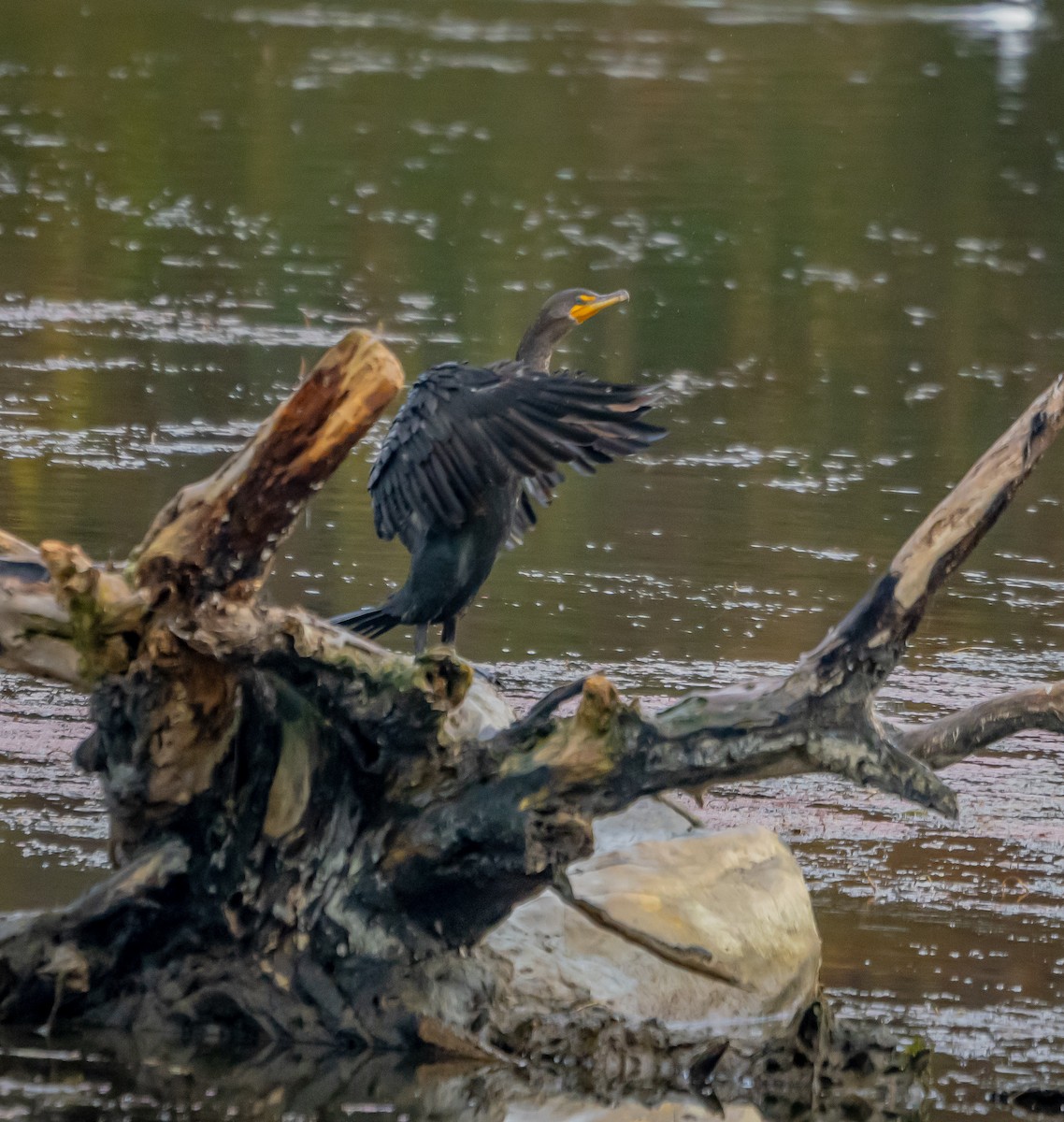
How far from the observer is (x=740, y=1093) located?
17.4 feet

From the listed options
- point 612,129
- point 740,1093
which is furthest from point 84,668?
point 612,129

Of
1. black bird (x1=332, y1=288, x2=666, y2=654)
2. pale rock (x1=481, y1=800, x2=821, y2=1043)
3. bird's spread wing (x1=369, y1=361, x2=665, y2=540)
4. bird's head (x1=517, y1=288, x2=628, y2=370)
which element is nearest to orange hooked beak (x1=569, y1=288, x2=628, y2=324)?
bird's head (x1=517, y1=288, x2=628, y2=370)

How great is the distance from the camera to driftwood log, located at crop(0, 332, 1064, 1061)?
5.16 m

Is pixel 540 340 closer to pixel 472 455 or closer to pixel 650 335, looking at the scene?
pixel 472 455

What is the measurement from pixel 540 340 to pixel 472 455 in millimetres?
1087

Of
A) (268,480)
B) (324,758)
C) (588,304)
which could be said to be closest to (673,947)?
(324,758)

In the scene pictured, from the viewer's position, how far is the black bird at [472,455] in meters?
6.03

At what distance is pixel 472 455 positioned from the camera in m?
6.21

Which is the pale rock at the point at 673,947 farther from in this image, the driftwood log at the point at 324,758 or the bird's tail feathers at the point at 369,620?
the bird's tail feathers at the point at 369,620

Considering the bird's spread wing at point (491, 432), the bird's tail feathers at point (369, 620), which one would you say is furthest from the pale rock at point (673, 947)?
the bird's tail feathers at point (369, 620)

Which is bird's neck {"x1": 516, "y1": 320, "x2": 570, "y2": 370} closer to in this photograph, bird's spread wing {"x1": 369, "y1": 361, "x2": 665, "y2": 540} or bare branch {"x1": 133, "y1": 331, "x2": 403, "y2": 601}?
bird's spread wing {"x1": 369, "y1": 361, "x2": 665, "y2": 540}

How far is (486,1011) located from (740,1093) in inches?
24.5

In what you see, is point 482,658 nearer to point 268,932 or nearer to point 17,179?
point 268,932

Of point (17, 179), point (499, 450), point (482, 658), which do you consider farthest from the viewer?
point (17, 179)
